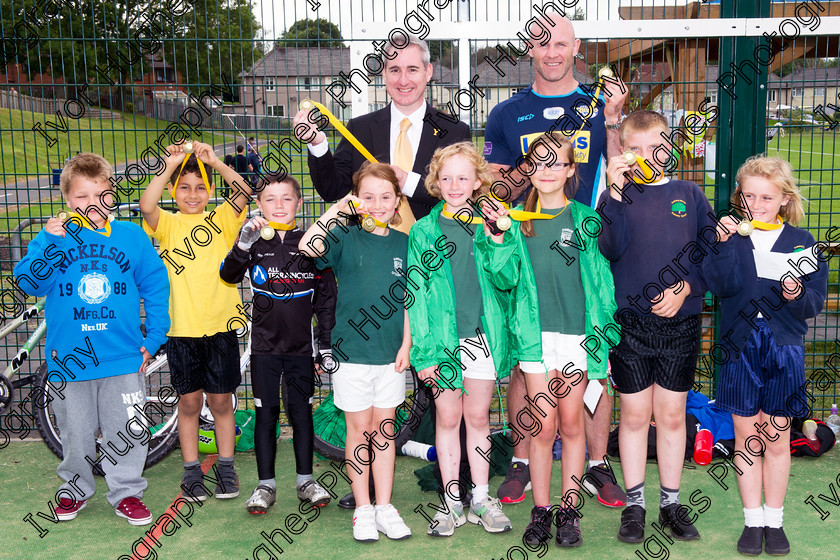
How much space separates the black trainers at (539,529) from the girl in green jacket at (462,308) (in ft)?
0.46

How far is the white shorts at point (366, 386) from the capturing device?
3377mm

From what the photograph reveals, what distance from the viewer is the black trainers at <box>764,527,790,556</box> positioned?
315 centimetres

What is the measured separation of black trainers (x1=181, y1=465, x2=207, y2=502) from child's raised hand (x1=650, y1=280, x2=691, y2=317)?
242cm

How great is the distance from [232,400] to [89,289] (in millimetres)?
957

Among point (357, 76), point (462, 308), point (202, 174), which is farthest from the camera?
point (357, 76)

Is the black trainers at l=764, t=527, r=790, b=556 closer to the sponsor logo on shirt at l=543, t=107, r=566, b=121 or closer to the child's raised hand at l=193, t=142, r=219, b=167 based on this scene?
the sponsor logo on shirt at l=543, t=107, r=566, b=121

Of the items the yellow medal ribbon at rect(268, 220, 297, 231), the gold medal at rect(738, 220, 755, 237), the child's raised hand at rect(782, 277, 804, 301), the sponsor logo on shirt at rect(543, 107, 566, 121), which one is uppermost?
the sponsor logo on shirt at rect(543, 107, 566, 121)

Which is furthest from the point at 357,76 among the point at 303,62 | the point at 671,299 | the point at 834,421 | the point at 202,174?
the point at 834,421

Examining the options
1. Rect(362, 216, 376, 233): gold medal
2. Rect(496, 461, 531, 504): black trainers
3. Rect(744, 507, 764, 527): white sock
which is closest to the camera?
Rect(744, 507, 764, 527): white sock

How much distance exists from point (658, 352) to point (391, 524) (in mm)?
1406

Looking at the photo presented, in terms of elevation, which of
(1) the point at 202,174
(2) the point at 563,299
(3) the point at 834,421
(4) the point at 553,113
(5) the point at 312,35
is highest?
(5) the point at 312,35

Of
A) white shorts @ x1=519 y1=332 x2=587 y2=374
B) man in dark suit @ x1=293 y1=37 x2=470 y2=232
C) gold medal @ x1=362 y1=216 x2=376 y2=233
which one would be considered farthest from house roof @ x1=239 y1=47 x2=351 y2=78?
white shorts @ x1=519 y1=332 x2=587 y2=374

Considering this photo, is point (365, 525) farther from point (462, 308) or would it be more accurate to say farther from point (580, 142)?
point (580, 142)

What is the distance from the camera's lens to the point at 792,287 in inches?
120
